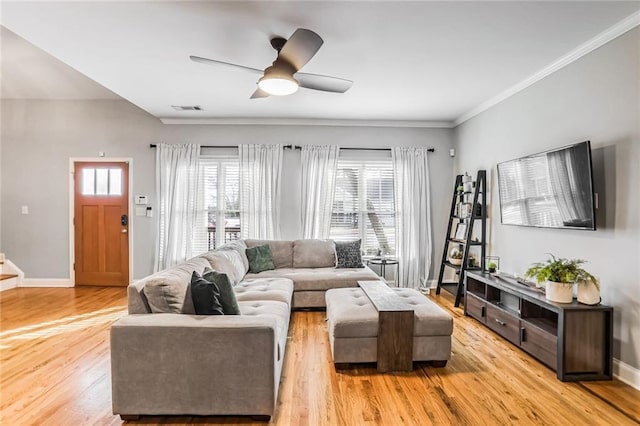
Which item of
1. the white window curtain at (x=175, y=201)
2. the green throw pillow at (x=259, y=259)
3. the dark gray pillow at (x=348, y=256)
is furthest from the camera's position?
the white window curtain at (x=175, y=201)

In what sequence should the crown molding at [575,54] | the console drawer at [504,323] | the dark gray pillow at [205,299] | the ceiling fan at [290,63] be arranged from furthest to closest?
the console drawer at [504,323] < the crown molding at [575,54] < the ceiling fan at [290,63] < the dark gray pillow at [205,299]

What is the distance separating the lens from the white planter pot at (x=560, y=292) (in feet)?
8.82

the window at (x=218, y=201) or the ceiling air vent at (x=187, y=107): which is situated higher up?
the ceiling air vent at (x=187, y=107)

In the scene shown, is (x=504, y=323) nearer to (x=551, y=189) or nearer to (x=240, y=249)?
(x=551, y=189)

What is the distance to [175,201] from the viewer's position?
212 inches

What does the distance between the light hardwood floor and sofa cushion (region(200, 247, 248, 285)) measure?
0.92 m

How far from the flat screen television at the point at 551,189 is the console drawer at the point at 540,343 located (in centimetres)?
93

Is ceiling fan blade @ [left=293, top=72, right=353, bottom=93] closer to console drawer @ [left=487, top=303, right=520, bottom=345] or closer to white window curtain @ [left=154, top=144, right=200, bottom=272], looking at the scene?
console drawer @ [left=487, top=303, right=520, bottom=345]

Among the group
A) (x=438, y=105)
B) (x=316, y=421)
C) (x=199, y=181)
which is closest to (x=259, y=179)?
(x=199, y=181)

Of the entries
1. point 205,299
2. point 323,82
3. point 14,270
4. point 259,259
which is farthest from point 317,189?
point 14,270

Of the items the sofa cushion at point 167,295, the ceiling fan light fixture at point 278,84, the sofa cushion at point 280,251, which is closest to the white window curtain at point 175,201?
the sofa cushion at point 280,251

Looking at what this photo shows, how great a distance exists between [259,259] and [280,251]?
396 millimetres

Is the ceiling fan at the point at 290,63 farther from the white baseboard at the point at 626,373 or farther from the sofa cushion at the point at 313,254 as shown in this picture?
the white baseboard at the point at 626,373

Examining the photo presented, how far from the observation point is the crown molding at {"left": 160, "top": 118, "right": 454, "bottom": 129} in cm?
548
